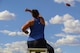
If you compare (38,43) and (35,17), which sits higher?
(35,17)

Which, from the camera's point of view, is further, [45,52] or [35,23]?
[35,23]

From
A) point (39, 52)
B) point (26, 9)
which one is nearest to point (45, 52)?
point (39, 52)

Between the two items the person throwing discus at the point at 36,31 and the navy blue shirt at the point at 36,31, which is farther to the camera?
the navy blue shirt at the point at 36,31

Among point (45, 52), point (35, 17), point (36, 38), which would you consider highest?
point (35, 17)

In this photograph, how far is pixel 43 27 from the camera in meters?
8.76

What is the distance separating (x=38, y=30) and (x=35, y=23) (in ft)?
0.87

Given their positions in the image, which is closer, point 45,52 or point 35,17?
point 45,52

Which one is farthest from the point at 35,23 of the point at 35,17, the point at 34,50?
the point at 34,50

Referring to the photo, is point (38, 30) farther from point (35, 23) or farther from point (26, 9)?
point (26, 9)

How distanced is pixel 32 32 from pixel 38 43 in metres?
0.44

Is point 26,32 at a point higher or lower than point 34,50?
higher

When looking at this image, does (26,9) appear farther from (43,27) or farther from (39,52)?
(39,52)

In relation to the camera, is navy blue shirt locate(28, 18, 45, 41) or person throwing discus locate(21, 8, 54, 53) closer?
person throwing discus locate(21, 8, 54, 53)

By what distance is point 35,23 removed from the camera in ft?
28.4
